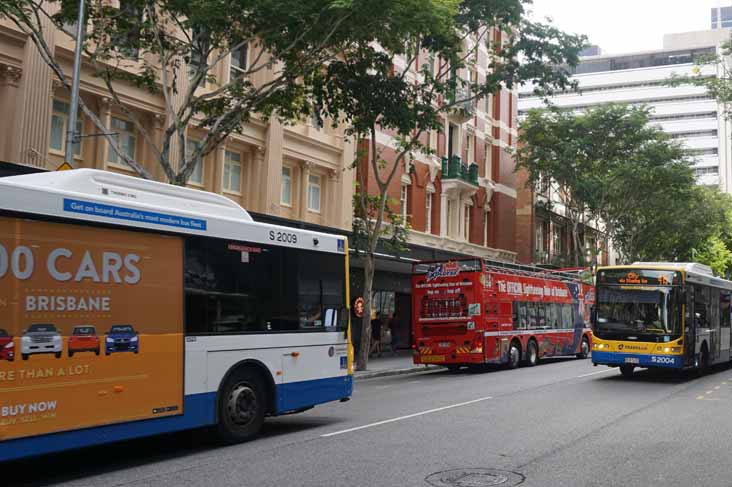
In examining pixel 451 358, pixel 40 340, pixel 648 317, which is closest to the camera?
pixel 40 340

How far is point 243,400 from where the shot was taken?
1023 centimetres

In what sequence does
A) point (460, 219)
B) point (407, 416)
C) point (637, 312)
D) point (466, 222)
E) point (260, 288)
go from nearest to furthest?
point (260, 288)
point (407, 416)
point (637, 312)
point (460, 219)
point (466, 222)

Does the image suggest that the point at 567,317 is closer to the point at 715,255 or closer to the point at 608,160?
→ the point at 608,160

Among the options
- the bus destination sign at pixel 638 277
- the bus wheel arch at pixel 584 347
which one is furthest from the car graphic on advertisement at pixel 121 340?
the bus wheel arch at pixel 584 347

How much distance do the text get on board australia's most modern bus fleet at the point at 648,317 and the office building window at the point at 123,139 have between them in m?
13.1

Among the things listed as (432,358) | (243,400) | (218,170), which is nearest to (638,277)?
(432,358)

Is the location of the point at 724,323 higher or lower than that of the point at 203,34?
lower

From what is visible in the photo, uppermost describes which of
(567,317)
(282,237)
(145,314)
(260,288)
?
(282,237)

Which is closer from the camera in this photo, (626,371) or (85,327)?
(85,327)

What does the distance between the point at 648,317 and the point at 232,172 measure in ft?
44.2

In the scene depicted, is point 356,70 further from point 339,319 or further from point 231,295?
point 231,295

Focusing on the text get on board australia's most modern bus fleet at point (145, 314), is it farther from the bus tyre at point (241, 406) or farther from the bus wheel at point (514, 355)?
the bus wheel at point (514, 355)

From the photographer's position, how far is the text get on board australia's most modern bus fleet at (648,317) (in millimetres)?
18828

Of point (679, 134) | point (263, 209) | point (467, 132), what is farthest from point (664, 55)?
point (263, 209)
